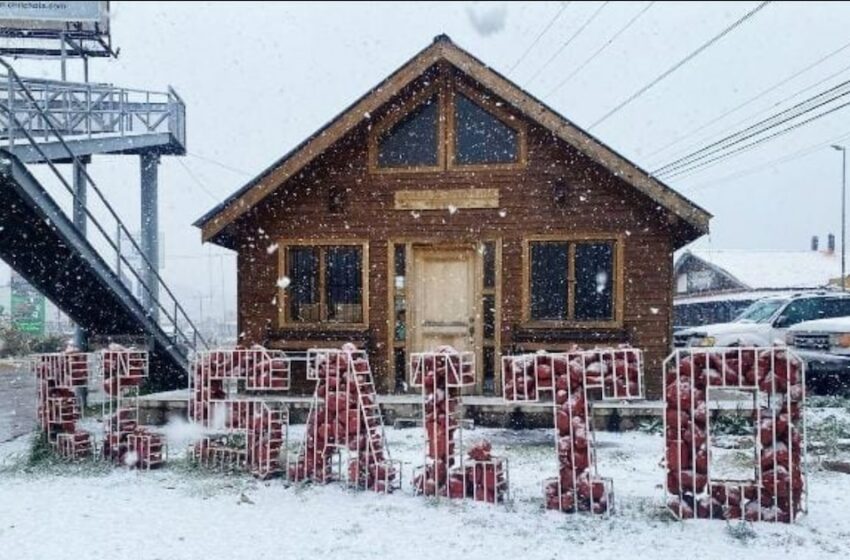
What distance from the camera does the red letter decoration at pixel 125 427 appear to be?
27.1ft

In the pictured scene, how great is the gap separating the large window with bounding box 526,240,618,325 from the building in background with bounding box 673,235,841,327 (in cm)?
2395

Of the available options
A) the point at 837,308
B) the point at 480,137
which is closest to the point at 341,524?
the point at 480,137

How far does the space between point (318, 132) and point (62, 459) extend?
5783mm

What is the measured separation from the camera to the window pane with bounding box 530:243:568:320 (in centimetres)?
1177

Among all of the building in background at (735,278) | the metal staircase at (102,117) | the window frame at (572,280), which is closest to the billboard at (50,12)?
the metal staircase at (102,117)

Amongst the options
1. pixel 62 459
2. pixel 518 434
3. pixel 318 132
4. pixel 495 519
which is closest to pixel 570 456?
pixel 495 519

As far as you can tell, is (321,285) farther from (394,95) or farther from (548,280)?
(548,280)

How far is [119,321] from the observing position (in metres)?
12.3

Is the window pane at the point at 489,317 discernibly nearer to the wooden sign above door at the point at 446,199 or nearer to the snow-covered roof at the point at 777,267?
the wooden sign above door at the point at 446,199

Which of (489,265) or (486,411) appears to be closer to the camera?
(486,411)

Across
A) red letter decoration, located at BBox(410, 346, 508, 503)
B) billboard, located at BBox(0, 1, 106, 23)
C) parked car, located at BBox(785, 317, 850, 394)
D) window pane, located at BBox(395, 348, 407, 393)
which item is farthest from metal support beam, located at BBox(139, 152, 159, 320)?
parked car, located at BBox(785, 317, 850, 394)

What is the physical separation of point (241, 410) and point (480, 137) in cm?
612

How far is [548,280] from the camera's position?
11820 mm

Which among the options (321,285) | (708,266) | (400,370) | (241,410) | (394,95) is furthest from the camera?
(708,266)
